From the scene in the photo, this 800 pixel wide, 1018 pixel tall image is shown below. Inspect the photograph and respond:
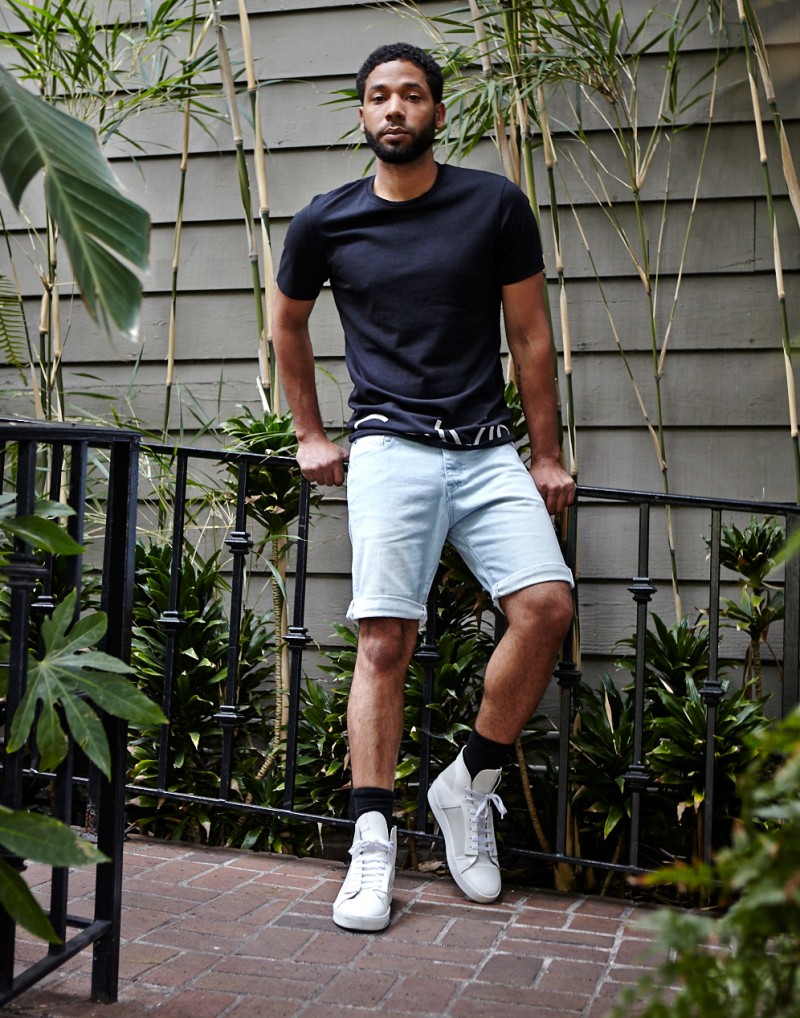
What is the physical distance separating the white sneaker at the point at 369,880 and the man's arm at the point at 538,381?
793 mm

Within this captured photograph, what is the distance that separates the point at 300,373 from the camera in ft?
8.41

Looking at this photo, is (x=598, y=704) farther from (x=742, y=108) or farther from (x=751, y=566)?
(x=742, y=108)

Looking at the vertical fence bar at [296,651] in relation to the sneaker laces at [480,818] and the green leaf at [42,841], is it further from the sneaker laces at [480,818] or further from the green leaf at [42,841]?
the green leaf at [42,841]

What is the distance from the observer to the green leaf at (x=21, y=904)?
1283mm

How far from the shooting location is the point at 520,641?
2254 millimetres

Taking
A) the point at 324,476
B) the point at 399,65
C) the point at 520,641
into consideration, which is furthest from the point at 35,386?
the point at 520,641

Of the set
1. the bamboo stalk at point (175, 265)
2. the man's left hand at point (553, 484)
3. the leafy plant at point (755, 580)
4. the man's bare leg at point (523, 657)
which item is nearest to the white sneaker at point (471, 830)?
the man's bare leg at point (523, 657)

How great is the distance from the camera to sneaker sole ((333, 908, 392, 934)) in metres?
2.12

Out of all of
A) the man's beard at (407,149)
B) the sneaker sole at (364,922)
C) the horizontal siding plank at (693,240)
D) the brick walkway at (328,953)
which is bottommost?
the brick walkway at (328,953)

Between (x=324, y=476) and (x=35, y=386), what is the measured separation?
133 cm

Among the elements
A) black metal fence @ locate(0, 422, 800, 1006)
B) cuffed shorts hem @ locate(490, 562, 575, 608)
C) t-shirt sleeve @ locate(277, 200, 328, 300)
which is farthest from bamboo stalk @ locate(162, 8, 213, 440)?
cuffed shorts hem @ locate(490, 562, 575, 608)

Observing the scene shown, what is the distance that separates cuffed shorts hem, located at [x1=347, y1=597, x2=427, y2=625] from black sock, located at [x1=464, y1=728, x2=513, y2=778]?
311mm

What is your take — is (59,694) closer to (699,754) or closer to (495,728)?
(495,728)

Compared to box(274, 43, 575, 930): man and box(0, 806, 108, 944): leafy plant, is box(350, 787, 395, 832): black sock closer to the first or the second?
box(274, 43, 575, 930): man
